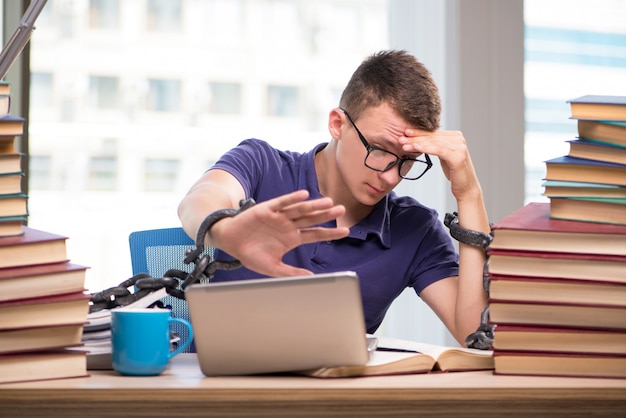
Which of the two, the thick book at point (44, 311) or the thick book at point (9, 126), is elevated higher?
the thick book at point (9, 126)

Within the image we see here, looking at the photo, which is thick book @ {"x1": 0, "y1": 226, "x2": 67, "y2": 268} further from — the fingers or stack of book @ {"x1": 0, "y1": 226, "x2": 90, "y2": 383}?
the fingers

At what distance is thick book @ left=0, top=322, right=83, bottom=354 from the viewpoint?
97 centimetres

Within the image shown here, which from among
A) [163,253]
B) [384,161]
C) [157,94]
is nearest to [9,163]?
[163,253]

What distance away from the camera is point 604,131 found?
3.66 ft

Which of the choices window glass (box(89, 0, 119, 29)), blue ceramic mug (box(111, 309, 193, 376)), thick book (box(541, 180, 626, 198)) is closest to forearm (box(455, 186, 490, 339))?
thick book (box(541, 180, 626, 198))

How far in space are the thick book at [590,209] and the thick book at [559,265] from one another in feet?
0.22

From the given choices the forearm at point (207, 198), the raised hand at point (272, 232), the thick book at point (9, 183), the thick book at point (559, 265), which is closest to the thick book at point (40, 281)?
the thick book at point (9, 183)

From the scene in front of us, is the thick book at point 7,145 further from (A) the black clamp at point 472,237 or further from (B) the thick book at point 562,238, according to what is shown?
(A) the black clamp at point 472,237

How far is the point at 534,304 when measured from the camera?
105 centimetres

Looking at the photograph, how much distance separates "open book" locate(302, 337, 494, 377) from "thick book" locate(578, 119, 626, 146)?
36 cm

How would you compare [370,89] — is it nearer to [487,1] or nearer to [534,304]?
[534,304]

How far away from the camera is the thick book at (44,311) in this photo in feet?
3.21

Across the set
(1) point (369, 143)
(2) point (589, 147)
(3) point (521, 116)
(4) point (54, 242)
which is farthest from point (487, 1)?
(4) point (54, 242)

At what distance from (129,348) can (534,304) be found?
0.55 m
